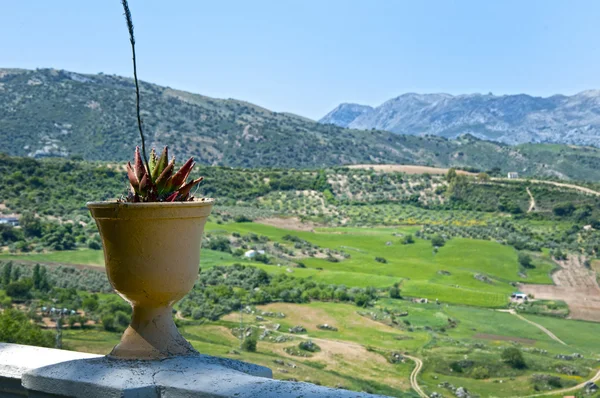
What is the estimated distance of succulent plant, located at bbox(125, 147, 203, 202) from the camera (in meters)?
2.86

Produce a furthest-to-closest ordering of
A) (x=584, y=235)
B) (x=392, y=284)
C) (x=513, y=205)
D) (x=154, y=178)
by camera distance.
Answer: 1. (x=513, y=205)
2. (x=584, y=235)
3. (x=392, y=284)
4. (x=154, y=178)

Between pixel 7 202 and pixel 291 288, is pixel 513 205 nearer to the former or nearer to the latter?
pixel 291 288

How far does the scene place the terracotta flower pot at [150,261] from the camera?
105 inches

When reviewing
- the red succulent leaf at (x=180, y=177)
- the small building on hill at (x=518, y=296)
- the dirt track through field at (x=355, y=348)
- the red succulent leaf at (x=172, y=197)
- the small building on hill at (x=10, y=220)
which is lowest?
the dirt track through field at (x=355, y=348)

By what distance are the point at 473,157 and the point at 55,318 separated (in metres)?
122

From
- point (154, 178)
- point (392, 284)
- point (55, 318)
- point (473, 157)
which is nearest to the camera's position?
point (154, 178)

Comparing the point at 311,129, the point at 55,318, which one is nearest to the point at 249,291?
the point at 55,318

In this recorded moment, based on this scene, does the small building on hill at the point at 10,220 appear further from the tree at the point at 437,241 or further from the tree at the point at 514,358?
the tree at the point at 437,241

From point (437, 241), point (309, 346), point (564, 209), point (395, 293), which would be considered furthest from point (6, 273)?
point (564, 209)

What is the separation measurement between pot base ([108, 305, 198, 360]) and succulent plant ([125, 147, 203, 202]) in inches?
16.1

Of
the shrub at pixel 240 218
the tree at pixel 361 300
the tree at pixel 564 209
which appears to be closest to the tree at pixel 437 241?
the shrub at pixel 240 218

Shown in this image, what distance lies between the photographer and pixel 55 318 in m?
21.3

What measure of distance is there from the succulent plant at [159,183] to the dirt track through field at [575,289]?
35.2 metres

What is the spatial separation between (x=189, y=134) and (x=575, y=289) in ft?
219
